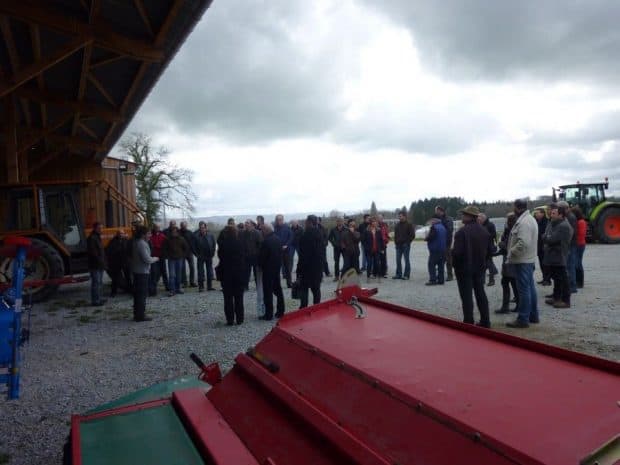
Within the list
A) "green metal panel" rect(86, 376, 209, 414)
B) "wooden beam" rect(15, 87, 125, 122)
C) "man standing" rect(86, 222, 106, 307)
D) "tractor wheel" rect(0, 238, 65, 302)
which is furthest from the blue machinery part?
"wooden beam" rect(15, 87, 125, 122)

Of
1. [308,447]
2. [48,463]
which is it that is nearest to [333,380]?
[308,447]

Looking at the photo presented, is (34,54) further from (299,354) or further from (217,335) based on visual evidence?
(299,354)

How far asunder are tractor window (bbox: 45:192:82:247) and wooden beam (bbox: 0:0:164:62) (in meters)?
4.27

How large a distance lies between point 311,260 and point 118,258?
5.26 m

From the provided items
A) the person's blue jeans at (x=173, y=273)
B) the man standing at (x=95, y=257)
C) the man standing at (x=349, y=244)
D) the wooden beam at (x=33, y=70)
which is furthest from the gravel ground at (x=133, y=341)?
the wooden beam at (x=33, y=70)

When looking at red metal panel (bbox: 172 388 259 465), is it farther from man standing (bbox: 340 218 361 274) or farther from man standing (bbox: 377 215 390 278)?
man standing (bbox: 377 215 390 278)

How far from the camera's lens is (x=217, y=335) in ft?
22.7

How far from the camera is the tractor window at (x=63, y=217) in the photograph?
1041cm

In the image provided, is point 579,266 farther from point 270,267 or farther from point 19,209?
point 19,209

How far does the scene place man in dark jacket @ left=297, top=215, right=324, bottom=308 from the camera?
7.67m

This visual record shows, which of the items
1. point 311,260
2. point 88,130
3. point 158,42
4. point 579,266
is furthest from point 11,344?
point 88,130

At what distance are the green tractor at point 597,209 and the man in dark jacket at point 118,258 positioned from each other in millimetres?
17218

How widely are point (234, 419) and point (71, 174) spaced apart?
17223mm

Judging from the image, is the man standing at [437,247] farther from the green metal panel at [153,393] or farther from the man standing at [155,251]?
the green metal panel at [153,393]
